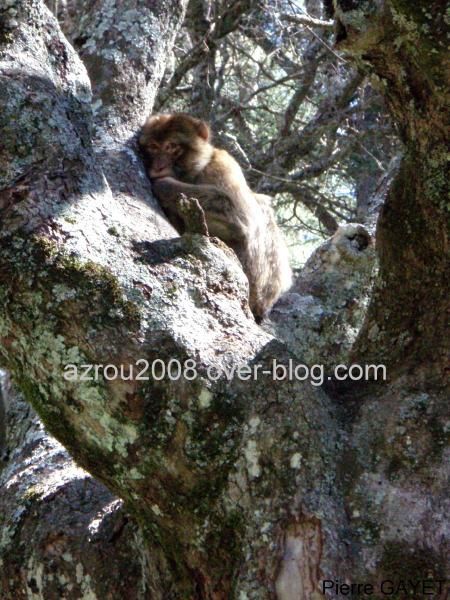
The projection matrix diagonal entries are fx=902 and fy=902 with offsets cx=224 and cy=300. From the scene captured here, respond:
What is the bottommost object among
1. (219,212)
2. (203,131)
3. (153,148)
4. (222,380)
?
(222,380)

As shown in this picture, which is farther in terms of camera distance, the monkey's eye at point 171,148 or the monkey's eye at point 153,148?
the monkey's eye at point 171,148

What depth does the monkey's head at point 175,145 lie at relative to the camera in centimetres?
433

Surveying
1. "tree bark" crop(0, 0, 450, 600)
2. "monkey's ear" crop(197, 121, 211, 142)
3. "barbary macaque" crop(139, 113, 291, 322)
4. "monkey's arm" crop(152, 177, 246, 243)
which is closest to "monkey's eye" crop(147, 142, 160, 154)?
"barbary macaque" crop(139, 113, 291, 322)

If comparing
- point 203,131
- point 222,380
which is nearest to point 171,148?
point 203,131

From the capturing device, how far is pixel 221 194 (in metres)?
4.78

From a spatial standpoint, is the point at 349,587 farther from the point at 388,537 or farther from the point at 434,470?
the point at 434,470

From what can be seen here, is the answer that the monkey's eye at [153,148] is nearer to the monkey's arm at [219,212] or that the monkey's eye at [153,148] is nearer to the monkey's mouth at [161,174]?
the monkey's mouth at [161,174]

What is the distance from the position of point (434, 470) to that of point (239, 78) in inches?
239

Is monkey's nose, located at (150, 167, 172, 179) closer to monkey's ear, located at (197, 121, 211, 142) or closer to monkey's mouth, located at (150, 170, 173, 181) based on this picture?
monkey's mouth, located at (150, 170, 173, 181)

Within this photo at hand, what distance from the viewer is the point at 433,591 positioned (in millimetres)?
1973

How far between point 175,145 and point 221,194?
13.8 inches

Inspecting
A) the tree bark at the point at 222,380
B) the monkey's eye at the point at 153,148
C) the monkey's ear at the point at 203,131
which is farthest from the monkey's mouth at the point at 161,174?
the tree bark at the point at 222,380

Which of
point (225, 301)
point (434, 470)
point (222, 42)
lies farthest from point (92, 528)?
point (222, 42)

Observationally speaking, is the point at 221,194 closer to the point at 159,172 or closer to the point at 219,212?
the point at 219,212
